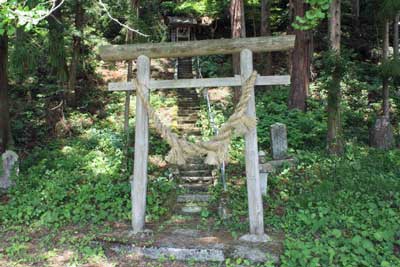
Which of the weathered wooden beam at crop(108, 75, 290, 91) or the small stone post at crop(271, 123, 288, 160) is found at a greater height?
the weathered wooden beam at crop(108, 75, 290, 91)

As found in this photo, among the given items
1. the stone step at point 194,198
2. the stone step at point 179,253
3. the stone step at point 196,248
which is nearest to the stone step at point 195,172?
the stone step at point 194,198

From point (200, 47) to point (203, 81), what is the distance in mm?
525

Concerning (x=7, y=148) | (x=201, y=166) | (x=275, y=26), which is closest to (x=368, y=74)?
(x=275, y=26)

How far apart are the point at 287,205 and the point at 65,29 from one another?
7370 mm

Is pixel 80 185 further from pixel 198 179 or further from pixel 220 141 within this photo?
pixel 220 141

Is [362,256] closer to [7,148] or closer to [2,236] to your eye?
[2,236]

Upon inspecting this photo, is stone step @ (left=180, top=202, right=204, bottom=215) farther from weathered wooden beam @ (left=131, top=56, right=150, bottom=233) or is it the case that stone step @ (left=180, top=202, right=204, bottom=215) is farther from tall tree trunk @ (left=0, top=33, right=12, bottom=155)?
tall tree trunk @ (left=0, top=33, right=12, bottom=155)

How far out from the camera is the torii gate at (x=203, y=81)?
17.3ft

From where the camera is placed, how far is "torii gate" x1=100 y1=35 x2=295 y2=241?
528cm

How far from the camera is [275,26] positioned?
62.6ft

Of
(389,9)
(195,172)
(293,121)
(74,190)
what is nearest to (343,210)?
(195,172)

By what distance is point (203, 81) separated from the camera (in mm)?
5340

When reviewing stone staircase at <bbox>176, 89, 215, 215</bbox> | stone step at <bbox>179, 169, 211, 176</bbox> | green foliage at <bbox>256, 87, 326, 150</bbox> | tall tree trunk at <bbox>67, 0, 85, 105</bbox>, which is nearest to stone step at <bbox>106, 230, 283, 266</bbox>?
stone staircase at <bbox>176, 89, 215, 215</bbox>

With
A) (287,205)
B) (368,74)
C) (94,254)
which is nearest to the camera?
(94,254)
